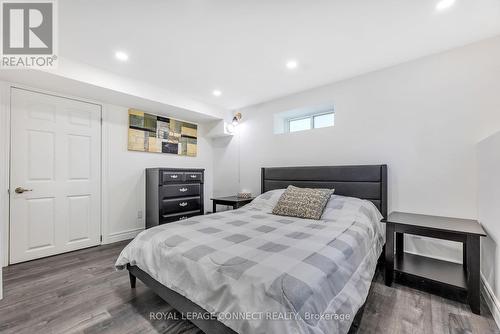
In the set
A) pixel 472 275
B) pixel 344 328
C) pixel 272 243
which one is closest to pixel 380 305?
pixel 472 275

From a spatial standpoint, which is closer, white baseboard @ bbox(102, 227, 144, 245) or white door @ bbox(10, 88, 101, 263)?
white door @ bbox(10, 88, 101, 263)

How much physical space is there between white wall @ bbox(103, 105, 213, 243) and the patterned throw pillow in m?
2.41

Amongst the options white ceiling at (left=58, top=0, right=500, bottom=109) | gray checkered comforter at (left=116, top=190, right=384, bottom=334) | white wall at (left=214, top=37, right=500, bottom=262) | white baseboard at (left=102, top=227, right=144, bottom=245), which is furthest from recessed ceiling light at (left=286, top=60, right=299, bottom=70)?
white baseboard at (left=102, top=227, right=144, bottom=245)

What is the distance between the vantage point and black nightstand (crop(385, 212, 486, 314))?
1651 millimetres

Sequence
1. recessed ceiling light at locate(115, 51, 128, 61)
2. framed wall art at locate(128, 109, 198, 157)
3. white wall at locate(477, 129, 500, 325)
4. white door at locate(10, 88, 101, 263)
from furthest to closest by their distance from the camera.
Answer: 1. framed wall art at locate(128, 109, 198, 157)
2. white door at locate(10, 88, 101, 263)
3. recessed ceiling light at locate(115, 51, 128, 61)
4. white wall at locate(477, 129, 500, 325)

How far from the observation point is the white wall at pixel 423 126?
84.9 inches

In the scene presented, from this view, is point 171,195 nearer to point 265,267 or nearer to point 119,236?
point 119,236

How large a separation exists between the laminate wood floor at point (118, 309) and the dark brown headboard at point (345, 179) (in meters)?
0.88

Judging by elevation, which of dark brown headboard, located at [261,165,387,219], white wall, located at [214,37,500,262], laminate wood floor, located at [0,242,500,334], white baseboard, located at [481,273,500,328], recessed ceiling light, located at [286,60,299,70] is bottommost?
laminate wood floor, located at [0,242,500,334]

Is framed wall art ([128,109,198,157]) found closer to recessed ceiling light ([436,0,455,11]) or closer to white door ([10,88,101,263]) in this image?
white door ([10,88,101,263])

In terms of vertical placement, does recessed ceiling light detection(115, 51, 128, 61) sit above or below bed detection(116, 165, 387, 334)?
above

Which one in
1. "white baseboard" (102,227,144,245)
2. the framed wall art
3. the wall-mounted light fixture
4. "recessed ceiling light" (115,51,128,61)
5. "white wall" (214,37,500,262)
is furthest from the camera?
the wall-mounted light fixture

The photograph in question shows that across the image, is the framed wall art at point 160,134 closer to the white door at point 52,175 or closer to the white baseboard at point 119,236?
the white door at point 52,175

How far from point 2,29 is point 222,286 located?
2.77 m
